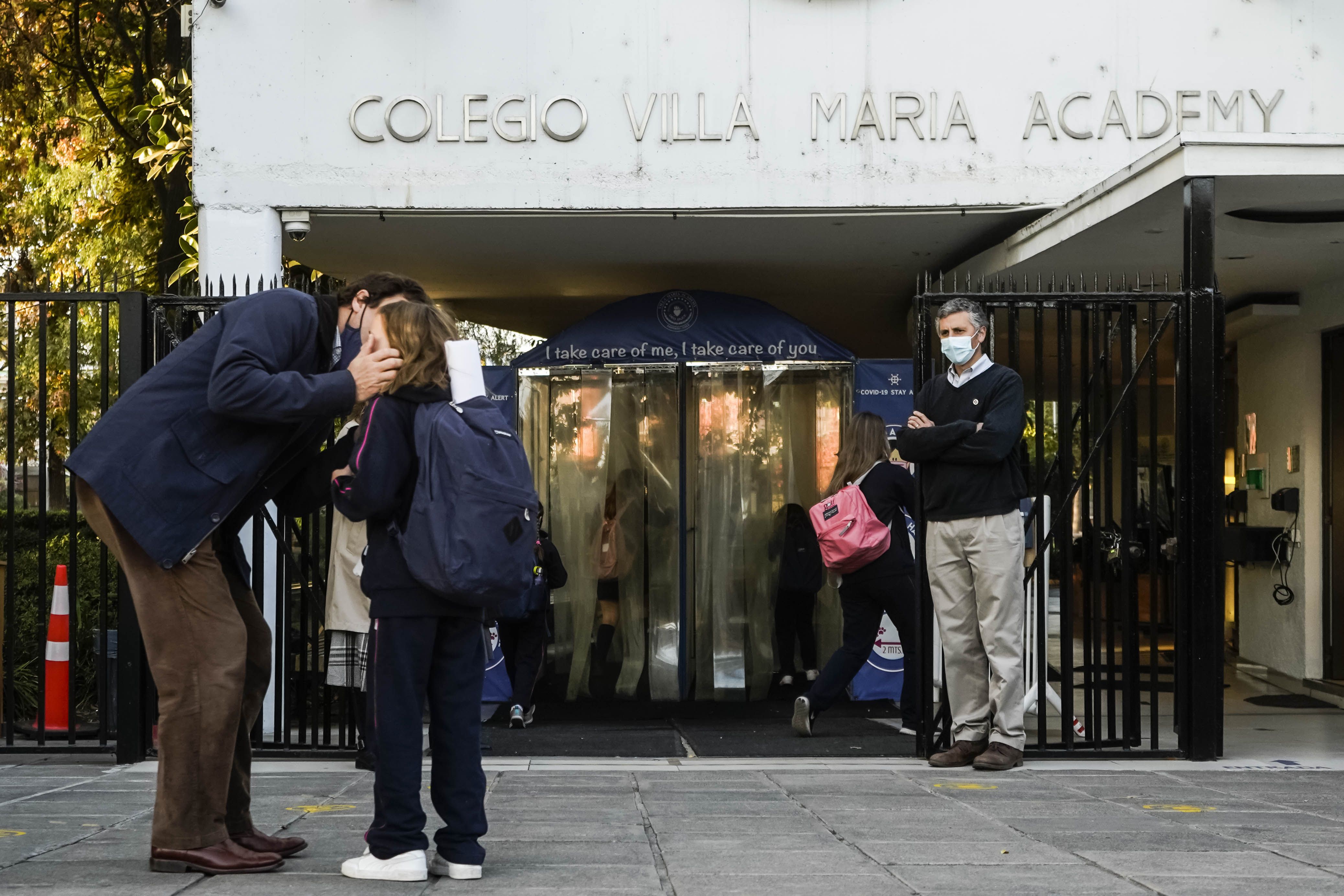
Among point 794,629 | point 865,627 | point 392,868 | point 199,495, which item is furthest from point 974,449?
point 794,629

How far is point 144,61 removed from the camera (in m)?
14.4

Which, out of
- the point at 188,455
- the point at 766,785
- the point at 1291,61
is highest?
the point at 1291,61

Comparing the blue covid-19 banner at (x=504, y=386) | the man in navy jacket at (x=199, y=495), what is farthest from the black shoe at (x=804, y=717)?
the man in navy jacket at (x=199, y=495)

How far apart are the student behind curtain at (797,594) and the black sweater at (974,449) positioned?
4.26m

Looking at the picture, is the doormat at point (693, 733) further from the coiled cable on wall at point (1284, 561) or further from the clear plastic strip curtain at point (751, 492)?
the coiled cable on wall at point (1284, 561)

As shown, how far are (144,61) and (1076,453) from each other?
49.6ft

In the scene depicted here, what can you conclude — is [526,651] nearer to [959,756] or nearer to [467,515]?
[959,756]

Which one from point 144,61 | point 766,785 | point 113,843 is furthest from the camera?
point 144,61

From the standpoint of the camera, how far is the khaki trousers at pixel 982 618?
638 centimetres

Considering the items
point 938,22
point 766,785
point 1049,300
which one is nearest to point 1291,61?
point 938,22

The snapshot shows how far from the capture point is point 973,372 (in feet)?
21.6

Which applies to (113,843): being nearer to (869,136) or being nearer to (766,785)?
(766,785)

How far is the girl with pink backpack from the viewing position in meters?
7.85

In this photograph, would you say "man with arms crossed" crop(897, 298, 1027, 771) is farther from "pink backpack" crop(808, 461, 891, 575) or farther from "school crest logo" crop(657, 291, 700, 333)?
"school crest logo" crop(657, 291, 700, 333)
